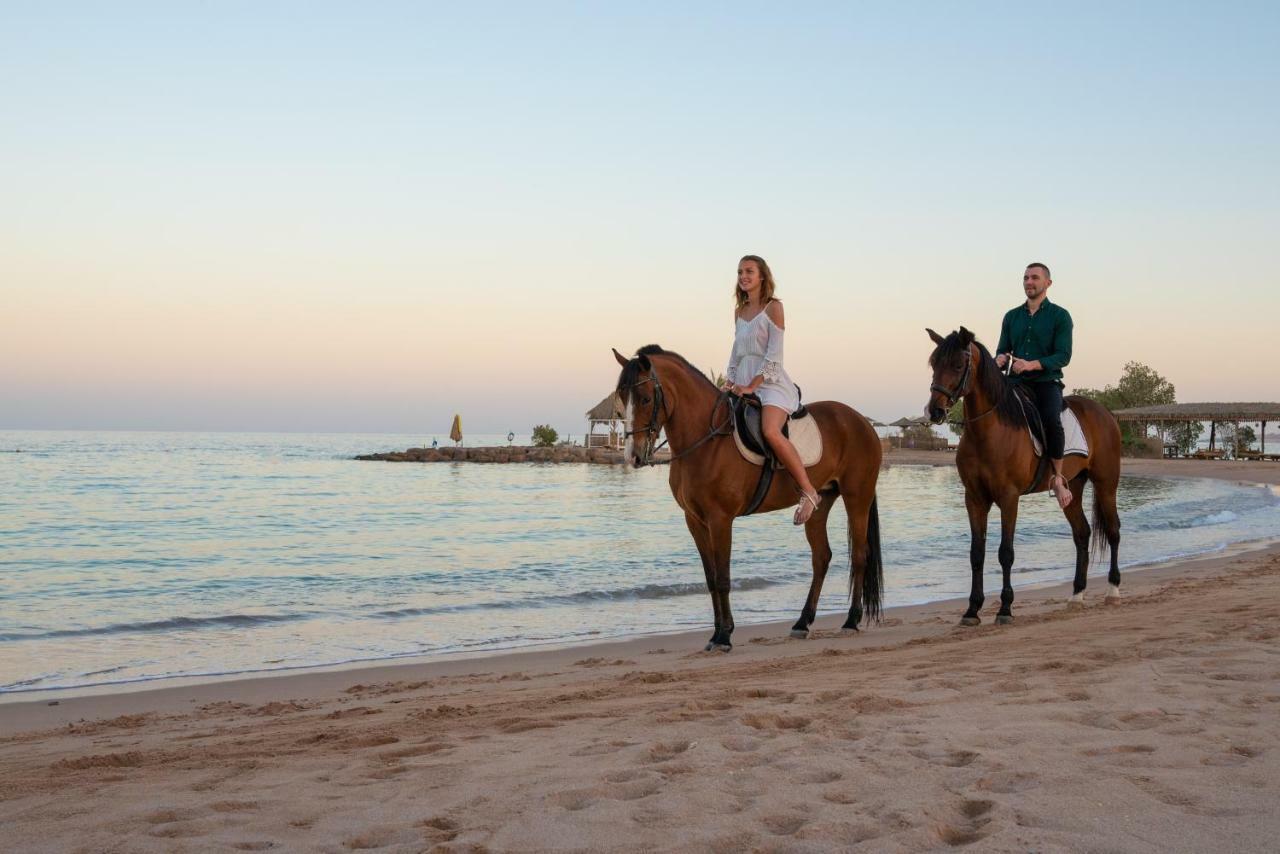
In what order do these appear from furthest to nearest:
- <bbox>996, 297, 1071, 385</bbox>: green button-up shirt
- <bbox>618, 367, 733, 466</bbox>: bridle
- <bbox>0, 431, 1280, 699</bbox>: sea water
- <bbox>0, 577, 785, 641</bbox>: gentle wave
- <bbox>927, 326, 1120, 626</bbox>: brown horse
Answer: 1. <bbox>0, 577, 785, 641</bbox>: gentle wave
2. <bbox>0, 431, 1280, 699</bbox>: sea water
3. <bbox>996, 297, 1071, 385</bbox>: green button-up shirt
4. <bbox>927, 326, 1120, 626</bbox>: brown horse
5. <bbox>618, 367, 733, 466</bbox>: bridle

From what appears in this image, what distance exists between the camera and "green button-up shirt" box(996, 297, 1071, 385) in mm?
8156

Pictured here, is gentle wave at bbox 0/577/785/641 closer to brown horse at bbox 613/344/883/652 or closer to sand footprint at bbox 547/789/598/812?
brown horse at bbox 613/344/883/652

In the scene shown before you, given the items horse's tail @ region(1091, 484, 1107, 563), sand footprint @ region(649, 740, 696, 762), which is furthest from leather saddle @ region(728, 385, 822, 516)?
horse's tail @ region(1091, 484, 1107, 563)

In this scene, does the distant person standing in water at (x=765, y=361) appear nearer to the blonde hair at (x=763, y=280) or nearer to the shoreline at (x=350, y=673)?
the blonde hair at (x=763, y=280)

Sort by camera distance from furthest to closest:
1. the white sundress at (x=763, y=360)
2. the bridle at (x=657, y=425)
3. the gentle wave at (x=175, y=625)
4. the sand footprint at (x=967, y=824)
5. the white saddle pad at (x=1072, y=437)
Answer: the gentle wave at (x=175, y=625) < the white saddle pad at (x=1072, y=437) < the white sundress at (x=763, y=360) < the bridle at (x=657, y=425) < the sand footprint at (x=967, y=824)

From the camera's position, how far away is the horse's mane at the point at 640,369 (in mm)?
6598

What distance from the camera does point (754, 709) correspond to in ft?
14.1

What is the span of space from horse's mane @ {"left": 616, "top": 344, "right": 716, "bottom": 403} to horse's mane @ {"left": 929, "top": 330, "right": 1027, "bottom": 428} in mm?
1947

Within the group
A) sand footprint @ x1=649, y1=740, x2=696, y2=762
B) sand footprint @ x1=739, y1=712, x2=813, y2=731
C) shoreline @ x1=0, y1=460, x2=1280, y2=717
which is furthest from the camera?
shoreline @ x1=0, y1=460, x2=1280, y2=717

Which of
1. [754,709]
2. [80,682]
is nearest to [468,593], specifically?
[80,682]

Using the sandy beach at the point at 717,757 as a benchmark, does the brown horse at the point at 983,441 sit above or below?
above

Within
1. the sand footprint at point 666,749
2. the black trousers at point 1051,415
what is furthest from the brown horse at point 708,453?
the sand footprint at point 666,749

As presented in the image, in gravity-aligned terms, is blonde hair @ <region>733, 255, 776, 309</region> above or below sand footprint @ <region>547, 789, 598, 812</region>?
above

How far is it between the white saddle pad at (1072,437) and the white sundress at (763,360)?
287 cm
